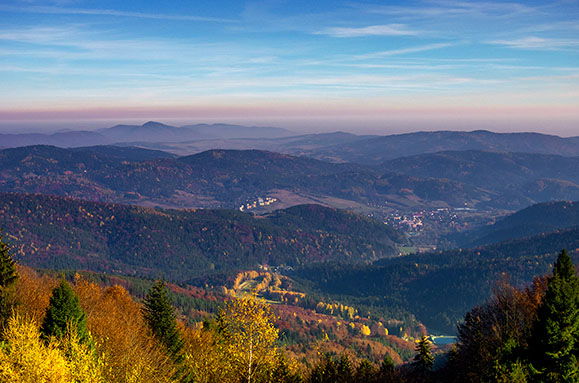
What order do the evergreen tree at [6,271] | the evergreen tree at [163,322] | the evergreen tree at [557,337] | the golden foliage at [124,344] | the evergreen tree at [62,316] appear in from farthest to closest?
the evergreen tree at [163,322] < the evergreen tree at [6,271] < the evergreen tree at [62,316] < the evergreen tree at [557,337] < the golden foliage at [124,344]

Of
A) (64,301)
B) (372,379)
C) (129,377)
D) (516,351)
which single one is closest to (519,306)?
(516,351)

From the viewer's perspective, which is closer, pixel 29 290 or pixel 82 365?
pixel 82 365

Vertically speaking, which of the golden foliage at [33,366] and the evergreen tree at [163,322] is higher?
the golden foliage at [33,366]

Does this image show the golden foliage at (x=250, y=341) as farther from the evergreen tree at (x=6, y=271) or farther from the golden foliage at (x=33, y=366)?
the evergreen tree at (x=6, y=271)

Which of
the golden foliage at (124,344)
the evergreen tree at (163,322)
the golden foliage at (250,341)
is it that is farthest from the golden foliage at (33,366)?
the evergreen tree at (163,322)

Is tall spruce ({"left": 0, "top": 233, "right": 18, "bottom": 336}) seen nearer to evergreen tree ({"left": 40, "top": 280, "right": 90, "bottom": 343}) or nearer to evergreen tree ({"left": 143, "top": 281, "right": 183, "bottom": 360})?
evergreen tree ({"left": 40, "top": 280, "right": 90, "bottom": 343})

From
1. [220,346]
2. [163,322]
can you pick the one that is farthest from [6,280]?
[220,346]

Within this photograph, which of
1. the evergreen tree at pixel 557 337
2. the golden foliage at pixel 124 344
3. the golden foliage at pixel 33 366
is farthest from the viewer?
the evergreen tree at pixel 557 337

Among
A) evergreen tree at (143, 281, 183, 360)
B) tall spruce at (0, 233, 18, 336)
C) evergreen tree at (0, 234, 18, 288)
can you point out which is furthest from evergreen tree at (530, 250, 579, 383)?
evergreen tree at (0, 234, 18, 288)

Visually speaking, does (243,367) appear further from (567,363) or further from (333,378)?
(567,363)
